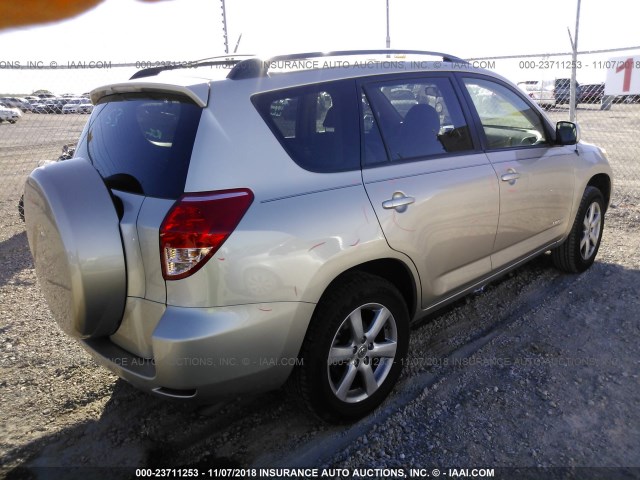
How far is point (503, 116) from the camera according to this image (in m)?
3.75

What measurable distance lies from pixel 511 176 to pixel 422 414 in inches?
65.6

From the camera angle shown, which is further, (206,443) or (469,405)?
(469,405)

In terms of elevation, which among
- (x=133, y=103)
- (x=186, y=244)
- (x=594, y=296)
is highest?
(x=133, y=103)

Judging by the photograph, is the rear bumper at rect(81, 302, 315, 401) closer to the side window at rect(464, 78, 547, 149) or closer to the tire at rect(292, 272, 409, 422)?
the tire at rect(292, 272, 409, 422)

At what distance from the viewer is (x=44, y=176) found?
7.32ft

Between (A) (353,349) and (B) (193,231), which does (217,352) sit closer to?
(B) (193,231)

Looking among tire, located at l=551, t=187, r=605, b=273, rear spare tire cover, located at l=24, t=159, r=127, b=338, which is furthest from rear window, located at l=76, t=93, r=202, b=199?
tire, located at l=551, t=187, r=605, b=273

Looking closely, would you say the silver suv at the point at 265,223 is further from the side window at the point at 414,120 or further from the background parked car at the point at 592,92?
the background parked car at the point at 592,92

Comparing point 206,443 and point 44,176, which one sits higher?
point 44,176

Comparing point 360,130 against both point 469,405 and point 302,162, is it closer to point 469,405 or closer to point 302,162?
point 302,162

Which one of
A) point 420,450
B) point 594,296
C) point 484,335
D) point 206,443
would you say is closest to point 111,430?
point 206,443

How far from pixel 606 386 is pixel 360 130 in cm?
203

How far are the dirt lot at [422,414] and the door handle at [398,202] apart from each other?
Result: 110cm

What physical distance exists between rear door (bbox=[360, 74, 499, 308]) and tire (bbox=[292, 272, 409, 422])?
11.3 inches
